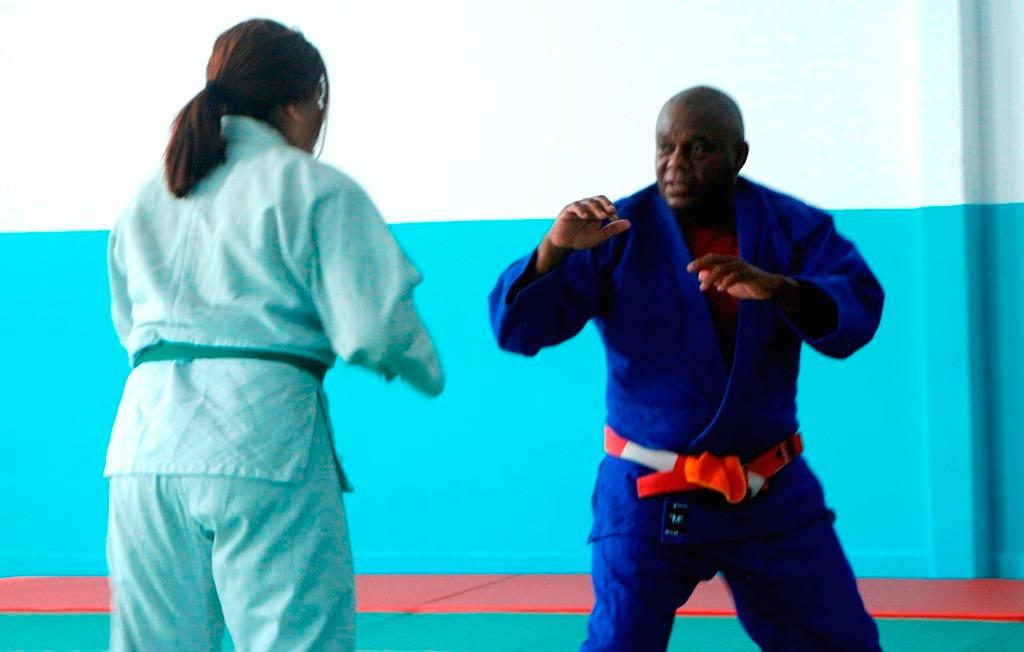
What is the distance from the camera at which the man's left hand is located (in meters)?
2.24

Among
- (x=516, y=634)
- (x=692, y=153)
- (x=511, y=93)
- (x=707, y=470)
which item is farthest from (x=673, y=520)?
(x=511, y=93)

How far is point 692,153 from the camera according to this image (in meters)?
2.55

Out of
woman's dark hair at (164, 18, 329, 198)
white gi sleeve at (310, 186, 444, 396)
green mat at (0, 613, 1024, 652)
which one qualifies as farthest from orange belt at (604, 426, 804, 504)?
green mat at (0, 613, 1024, 652)

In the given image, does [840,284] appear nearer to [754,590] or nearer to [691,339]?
[691,339]

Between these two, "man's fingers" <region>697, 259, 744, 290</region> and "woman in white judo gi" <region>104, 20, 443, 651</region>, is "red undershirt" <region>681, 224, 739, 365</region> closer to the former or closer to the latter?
"man's fingers" <region>697, 259, 744, 290</region>

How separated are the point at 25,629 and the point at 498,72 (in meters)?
2.68

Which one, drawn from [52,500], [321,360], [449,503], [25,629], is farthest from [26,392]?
[321,360]

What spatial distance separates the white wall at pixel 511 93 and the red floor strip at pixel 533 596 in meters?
1.37

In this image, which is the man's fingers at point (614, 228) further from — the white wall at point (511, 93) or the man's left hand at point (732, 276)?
the white wall at point (511, 93)

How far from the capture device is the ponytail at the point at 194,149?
7.09 ft

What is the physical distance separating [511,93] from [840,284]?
3.10 meters

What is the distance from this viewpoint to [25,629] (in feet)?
15.0

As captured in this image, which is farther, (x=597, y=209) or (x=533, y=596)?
(x=533, y=596)

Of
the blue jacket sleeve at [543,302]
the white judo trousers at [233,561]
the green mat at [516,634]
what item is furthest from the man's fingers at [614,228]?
the green mat at [516,634]
